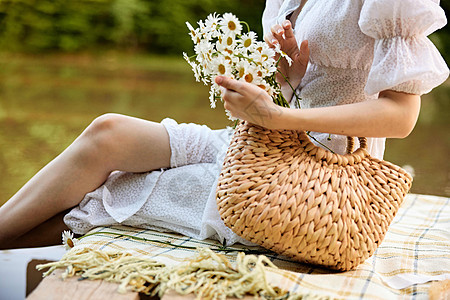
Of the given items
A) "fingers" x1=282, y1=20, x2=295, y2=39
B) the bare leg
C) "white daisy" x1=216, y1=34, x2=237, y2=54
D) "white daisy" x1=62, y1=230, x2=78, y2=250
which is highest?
Result: "fingers" x1=282, y1=20, x2=295, y2=39

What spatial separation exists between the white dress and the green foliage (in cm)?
635

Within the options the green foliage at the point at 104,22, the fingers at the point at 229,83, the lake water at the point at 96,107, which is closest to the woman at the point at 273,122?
the fingers at the point at 229,83

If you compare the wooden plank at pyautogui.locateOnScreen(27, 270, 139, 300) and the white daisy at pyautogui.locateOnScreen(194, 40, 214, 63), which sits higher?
the white daisy at pyautogui.locateOnScreen(194, 40, 214, 63)

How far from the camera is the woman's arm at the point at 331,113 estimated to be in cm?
89

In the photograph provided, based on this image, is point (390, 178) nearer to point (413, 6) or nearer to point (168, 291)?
point (413, 6)

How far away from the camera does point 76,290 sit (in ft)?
2.77

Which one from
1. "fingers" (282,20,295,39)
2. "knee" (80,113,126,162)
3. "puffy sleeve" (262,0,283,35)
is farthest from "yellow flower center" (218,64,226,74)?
"puffy sleeve" (262,0,283,35)

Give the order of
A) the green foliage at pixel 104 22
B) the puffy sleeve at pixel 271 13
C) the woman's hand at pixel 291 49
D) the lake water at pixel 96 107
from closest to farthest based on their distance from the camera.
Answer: the woman's hand at pixel 291 49, the puffy sleeve at pixel 271 13, the lake water at pixel 96 107, the green foliage at pixel 104 22

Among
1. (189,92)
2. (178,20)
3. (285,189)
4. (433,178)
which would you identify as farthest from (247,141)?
(178,20)

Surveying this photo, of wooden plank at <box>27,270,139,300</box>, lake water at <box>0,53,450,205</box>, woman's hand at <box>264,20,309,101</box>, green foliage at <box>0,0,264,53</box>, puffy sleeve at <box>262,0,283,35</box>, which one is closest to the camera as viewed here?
wooden plank at <box>27,270,139,300</box>

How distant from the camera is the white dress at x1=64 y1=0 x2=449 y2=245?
0.94 meters

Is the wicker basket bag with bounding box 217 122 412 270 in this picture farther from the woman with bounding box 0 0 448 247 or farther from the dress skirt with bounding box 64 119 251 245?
the dress skirt with bounding box 64 119 251 245

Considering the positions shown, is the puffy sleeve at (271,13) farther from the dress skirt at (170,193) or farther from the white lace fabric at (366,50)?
the dress skirt at (170,193)

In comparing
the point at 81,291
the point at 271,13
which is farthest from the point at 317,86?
the point at 81,291
